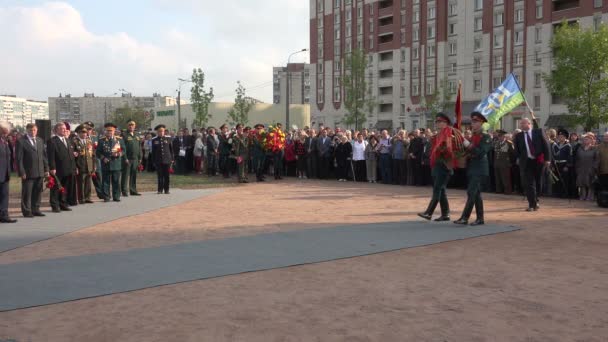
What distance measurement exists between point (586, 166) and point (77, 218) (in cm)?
1232

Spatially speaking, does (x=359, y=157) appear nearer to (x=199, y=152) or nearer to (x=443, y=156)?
A: (x=199, y=152)

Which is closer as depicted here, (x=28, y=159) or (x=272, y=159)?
(x=28, y=159)

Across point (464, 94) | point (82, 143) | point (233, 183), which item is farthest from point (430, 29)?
point (82, 143)

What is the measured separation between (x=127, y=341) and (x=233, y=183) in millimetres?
16750

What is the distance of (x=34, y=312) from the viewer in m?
5.73

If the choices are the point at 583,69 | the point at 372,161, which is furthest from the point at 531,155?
the point at 583,69

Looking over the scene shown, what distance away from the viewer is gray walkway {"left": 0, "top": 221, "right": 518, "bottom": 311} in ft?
21.6

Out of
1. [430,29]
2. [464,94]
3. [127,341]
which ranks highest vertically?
[430,29]

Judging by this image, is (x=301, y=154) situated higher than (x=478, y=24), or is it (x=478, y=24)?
(x=478, y=24)

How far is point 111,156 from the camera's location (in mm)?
15461

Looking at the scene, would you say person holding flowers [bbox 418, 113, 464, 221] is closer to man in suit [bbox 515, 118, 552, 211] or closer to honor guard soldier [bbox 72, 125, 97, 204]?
man in suit [bbox 515, 118, 552, 211]

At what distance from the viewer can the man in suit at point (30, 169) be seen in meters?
12.5

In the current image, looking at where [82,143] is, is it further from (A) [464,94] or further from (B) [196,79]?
(A) [464,94]

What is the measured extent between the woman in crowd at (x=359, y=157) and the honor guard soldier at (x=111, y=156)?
9.59 metres
